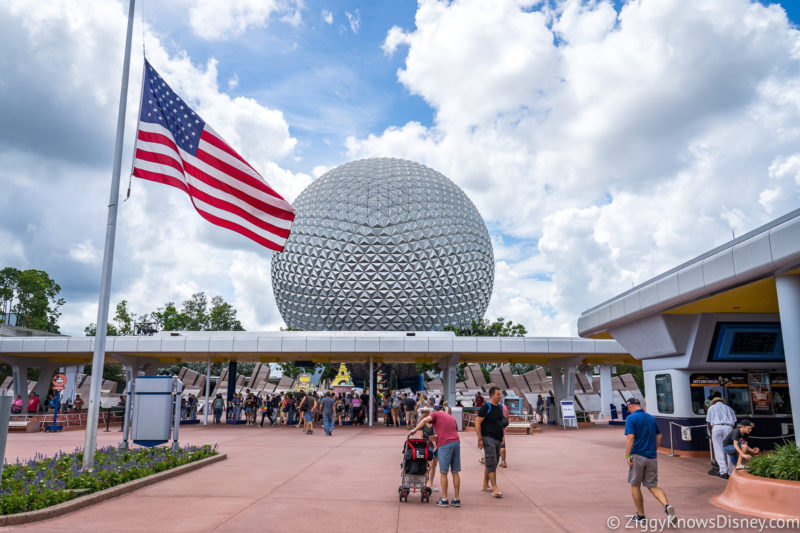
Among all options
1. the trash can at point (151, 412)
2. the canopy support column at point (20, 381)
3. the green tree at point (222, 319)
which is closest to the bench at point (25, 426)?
the canopy support column at point (20, 381)

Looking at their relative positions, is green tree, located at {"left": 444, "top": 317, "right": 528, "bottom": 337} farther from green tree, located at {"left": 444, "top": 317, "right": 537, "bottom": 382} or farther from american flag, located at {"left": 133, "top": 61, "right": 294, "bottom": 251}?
american flag, located at {"left": 133, "top": 61, "right": 294, "bottom": 251}

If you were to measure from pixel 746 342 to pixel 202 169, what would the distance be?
13.3 meters

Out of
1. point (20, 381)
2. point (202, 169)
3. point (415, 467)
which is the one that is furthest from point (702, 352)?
point (20, 381)

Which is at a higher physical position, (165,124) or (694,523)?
(165,124)

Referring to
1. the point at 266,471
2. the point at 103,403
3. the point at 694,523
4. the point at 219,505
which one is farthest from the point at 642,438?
the point at 103,403

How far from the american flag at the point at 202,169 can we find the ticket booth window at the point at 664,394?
10955 millimetres

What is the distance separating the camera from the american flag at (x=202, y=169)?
9.28 metres

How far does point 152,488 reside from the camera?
29.4ft

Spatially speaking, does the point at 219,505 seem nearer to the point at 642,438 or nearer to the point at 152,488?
the point at 152,488

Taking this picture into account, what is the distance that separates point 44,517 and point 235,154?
20.4 ft

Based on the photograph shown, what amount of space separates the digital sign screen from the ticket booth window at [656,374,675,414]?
1410mm

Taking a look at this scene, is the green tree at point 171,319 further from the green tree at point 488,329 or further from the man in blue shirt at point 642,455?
the man in blue shirt at point 642,455

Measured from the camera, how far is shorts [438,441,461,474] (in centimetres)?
806

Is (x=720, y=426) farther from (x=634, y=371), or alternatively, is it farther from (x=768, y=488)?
(x=634, y=371)
